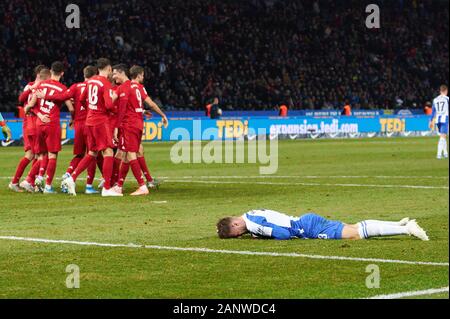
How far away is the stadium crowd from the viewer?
149ft

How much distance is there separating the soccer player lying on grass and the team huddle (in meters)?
6.90

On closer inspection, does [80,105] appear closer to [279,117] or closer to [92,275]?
[92,275]

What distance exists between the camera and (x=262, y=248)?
11375 millimetres

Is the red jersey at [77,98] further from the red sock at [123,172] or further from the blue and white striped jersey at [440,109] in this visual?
the blue and white striped jersey at [440,109]

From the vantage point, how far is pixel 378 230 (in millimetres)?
11742

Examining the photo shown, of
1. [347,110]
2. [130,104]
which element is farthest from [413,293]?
[347,110]

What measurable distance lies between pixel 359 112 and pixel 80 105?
35.0 meters

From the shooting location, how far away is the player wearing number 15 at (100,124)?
18531 mm

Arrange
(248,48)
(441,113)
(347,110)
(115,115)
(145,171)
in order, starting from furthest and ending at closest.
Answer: (248,48) → (347,110) → (441,113) → (145,171) → (115,115)

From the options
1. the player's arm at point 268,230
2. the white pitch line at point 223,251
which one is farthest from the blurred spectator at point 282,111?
the white pitch line at point 223,251

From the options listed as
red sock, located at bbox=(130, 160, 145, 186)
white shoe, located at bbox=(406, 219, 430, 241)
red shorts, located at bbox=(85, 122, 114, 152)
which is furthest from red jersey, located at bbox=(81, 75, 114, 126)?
white shoe, located at bbox=(406, 219, 430, 241)

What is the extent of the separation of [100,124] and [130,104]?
730mm

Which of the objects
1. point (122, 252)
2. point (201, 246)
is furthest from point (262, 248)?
point (122, 252)

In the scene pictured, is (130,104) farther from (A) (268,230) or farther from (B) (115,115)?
(A) (268,230)
